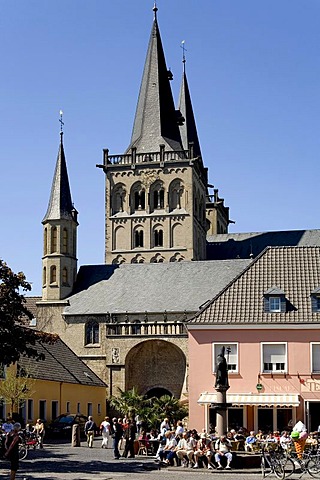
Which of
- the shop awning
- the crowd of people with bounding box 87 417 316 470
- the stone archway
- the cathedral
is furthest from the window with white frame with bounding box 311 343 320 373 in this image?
the stone archway

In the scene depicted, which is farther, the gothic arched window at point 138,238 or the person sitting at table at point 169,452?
the gothic arched window at point 138,238

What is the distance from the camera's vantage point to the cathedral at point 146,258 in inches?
2356

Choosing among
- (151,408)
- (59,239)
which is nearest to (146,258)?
(59,239)

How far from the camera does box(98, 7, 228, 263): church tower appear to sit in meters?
76.6

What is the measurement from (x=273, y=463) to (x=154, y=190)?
57.3 m

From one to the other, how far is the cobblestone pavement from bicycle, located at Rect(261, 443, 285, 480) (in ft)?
1.00

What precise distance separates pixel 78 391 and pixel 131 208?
97.5ft

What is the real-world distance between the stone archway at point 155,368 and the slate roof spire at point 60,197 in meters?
13.5

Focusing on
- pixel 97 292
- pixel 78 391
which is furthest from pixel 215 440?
pixel 97 292

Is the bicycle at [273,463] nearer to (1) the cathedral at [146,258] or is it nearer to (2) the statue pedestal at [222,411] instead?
(2) the statue pedestal at [222,411]

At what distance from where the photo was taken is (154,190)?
256 ft

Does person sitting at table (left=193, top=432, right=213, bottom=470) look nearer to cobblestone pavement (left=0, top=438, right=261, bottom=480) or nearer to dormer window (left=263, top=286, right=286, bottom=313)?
cobblestone pavement (left=0, top=438, right=261, bottom=480)

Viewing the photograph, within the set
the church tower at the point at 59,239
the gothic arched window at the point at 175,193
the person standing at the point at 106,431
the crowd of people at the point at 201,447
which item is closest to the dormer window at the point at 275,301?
the crowd of people at the point at 201,447

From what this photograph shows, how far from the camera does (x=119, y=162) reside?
79.5m
